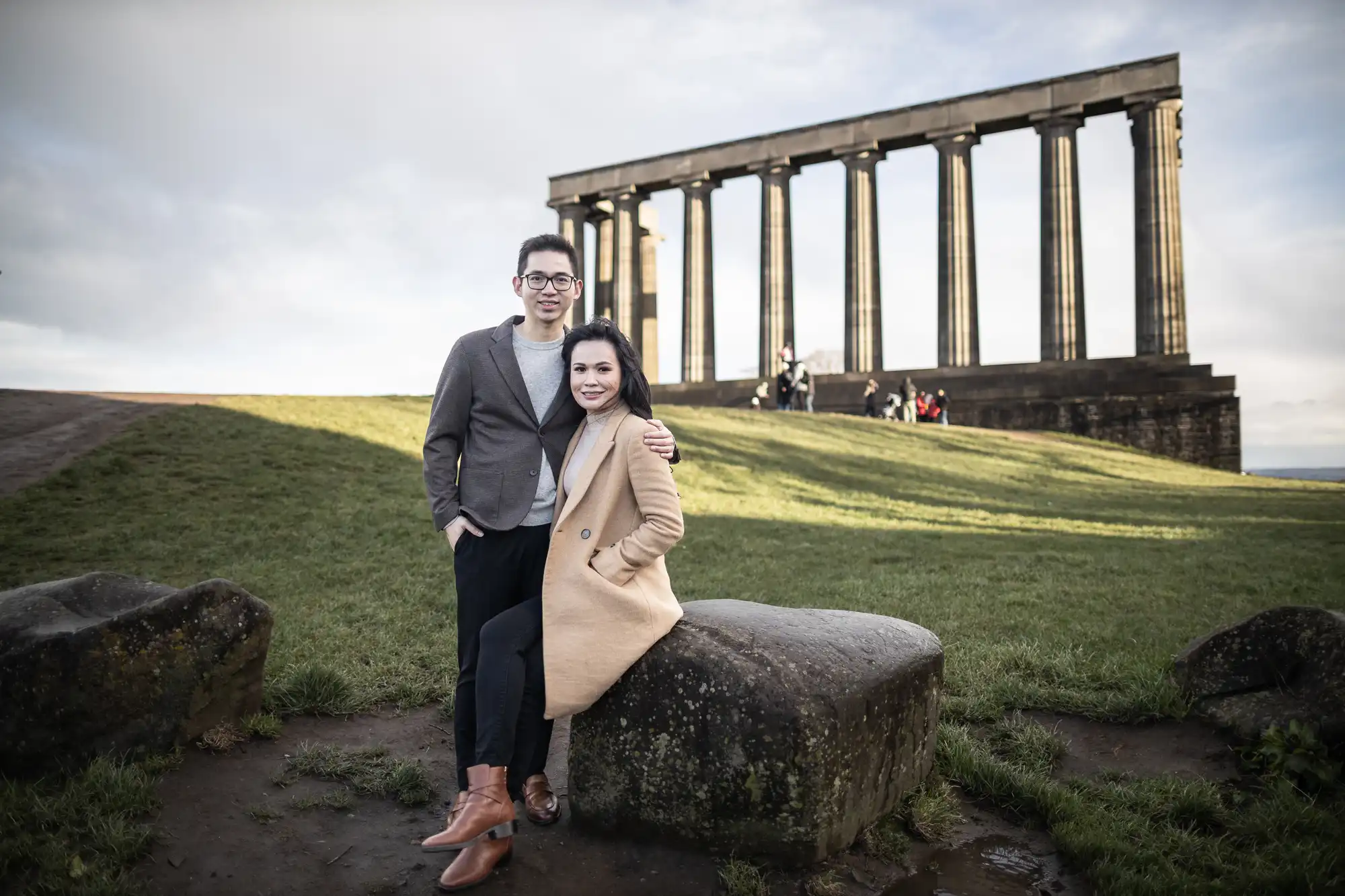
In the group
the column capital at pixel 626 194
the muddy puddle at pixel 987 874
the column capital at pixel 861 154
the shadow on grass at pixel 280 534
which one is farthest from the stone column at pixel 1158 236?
the muddy puddle at pixel 987 874

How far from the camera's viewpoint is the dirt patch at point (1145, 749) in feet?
14.7

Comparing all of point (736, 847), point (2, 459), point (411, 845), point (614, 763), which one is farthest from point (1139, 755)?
point (2, 459)

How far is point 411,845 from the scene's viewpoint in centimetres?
374

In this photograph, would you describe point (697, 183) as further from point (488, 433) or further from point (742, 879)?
point (742, 879)

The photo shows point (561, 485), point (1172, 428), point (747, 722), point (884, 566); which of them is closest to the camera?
point (747, 722)

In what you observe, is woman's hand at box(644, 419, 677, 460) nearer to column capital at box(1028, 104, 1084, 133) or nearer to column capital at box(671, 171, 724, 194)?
column capital at box(1028, 104, 1084, 133)

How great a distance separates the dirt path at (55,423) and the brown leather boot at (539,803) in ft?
34.1

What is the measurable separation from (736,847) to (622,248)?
42667 mm

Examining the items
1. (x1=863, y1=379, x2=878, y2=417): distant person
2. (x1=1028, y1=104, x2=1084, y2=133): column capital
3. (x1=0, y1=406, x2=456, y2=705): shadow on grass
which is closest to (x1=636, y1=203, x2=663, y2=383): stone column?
(x1=863, y1=379, x2=878, y2=417): distant person

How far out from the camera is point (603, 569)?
11.4 ft

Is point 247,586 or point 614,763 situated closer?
point 614,763

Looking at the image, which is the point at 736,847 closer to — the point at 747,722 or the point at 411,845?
the point at 747,722

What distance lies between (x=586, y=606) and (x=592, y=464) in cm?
57

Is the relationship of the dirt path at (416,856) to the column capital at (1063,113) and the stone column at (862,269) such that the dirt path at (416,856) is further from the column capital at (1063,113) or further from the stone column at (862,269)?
the column capital at (1063,113)
